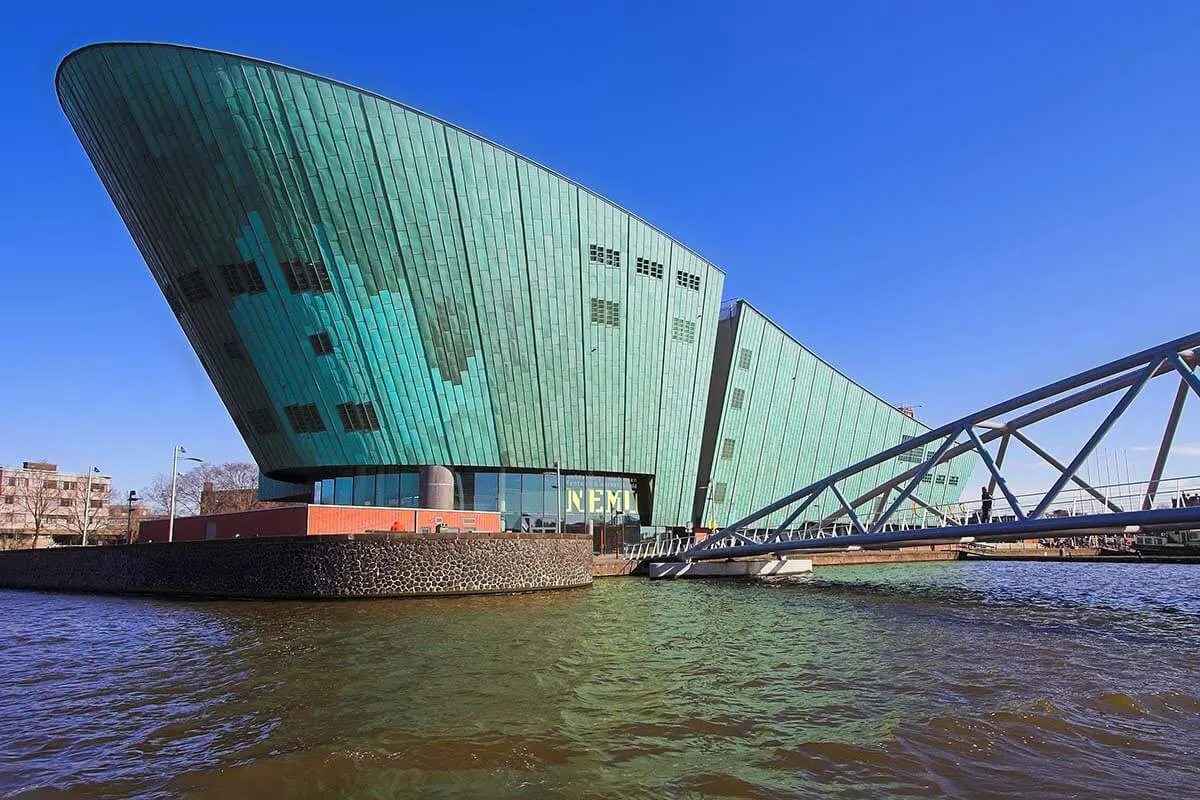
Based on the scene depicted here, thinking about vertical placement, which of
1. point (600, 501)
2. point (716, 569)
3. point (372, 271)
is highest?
point (372, 271)

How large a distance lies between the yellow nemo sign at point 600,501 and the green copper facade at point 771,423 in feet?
18.5

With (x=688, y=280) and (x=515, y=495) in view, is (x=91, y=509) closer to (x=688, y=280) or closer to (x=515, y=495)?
(x=515, y=495)

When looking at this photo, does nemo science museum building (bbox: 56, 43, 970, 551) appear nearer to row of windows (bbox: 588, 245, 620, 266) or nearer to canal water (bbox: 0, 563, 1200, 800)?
row of windows (bbox: 588, 245, 620, 266)

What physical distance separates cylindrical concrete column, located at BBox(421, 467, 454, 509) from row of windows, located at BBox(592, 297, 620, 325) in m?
12.0

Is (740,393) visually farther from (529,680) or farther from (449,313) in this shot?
(529,680)

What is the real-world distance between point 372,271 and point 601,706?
1246 inches

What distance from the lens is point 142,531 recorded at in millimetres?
42219

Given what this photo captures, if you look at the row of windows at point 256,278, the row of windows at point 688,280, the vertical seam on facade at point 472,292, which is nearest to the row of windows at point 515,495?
the vertical seam on facade at point 472,292

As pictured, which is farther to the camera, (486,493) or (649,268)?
(649,268)

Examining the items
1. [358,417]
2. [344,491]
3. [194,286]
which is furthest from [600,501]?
[194,286]

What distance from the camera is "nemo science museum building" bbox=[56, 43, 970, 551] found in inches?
1465

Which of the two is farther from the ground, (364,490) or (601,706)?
(364,490)

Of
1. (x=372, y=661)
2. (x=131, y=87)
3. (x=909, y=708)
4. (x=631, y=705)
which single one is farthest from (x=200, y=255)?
(x=909, y=708)

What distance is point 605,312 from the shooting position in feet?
147
